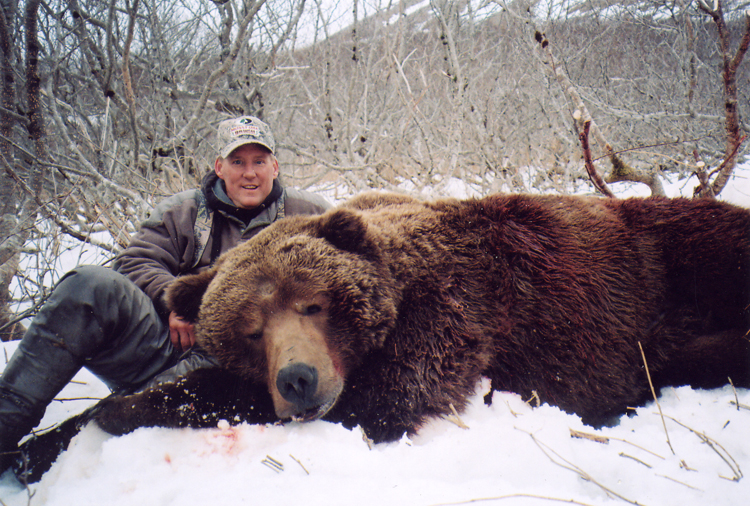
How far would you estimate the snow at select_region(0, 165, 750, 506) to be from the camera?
4.77ft

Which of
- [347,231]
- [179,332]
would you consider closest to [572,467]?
[347,231]

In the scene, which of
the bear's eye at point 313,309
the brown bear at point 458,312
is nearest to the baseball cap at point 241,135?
the brown bear at point 458,312

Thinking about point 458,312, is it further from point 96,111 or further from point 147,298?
point 96,111

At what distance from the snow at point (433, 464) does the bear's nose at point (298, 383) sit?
0.60 ft

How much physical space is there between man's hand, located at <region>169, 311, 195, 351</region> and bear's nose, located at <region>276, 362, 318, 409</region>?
1008mm

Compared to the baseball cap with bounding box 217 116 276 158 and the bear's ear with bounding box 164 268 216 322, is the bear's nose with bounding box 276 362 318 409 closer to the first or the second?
the bear's ear with bounding box 164 268 216 322

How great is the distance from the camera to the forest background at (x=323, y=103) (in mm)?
3676

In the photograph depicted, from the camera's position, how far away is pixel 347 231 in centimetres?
214

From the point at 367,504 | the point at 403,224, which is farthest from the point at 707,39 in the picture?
the point at 367,504

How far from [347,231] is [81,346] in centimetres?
132

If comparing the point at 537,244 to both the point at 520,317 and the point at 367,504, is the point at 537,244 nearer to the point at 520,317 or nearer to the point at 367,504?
the point at 520,317

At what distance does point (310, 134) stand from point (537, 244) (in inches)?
352

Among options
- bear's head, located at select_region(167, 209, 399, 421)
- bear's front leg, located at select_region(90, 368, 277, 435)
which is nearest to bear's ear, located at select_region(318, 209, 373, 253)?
bear's head, located at select_region(167, 209, 399, 421)

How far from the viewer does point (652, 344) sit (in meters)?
2.34
